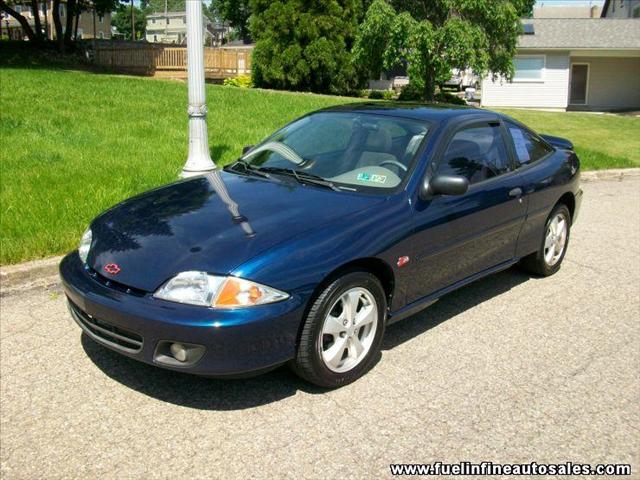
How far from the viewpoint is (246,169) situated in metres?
4.83

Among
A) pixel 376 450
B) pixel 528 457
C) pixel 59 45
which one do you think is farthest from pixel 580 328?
pixel 59 45

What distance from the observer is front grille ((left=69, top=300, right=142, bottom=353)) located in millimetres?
3387

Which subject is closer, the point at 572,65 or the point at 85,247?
the point at 85,247

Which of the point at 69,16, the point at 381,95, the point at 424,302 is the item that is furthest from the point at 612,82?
the point at 424,302

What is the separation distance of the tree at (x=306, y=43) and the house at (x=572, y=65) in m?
8.63

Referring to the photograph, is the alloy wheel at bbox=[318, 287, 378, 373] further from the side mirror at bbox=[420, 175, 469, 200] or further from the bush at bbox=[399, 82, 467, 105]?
the bush at bbox=[399, 82, 467, 105]

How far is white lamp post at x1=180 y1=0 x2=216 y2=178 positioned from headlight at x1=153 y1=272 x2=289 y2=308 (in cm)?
426

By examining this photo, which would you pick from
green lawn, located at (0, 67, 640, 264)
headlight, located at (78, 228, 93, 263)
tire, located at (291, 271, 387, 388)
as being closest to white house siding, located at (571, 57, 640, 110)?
green lawn, located at (0, 67, 640, 264)

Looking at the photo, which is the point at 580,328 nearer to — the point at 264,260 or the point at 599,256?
the point at 599,256

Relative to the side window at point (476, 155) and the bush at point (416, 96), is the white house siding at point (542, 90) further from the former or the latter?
the side window at point (476, 155)

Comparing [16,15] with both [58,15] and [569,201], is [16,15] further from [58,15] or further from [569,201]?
[569,201]

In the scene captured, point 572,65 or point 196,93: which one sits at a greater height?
point 572,65

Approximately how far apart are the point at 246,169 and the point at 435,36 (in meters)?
14.9

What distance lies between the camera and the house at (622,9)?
1456 inches
